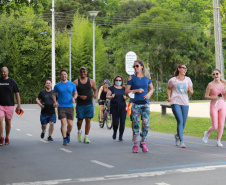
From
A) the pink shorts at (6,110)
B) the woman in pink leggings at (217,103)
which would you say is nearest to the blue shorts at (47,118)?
the pink shorts at (6,110)

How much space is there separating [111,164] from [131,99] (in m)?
2.01

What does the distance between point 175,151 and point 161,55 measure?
44.0 m

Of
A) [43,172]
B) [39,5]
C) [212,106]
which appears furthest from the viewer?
[39,5]

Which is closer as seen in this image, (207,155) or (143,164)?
(143,164)

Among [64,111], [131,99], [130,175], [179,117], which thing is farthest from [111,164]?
[64,111]

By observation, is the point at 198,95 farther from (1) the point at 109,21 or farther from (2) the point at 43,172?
(2) the point at 43,172

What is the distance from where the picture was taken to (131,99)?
1035 cm

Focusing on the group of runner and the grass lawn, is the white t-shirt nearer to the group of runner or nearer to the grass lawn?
the group of runner

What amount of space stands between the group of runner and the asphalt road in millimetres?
568

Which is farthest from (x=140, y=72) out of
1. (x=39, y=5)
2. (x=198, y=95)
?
(x=198, y=95)

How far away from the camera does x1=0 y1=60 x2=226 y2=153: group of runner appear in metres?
10.3

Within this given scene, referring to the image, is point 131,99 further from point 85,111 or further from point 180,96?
point 85,111

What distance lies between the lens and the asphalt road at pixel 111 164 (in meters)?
7.23

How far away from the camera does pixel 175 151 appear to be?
10.6m
